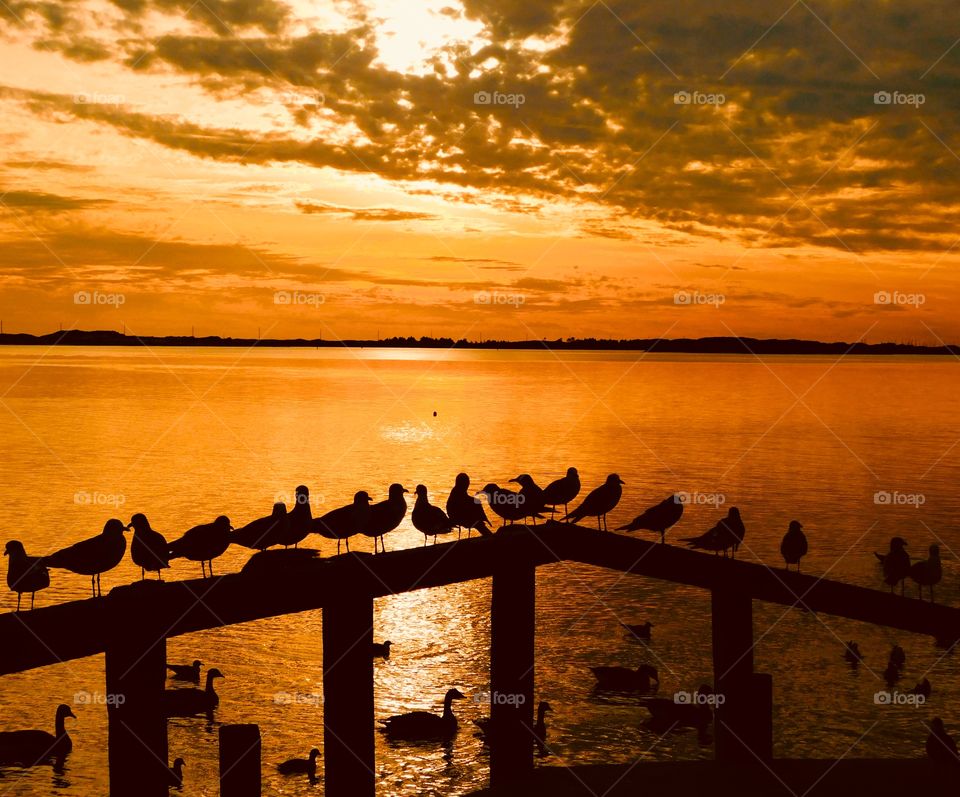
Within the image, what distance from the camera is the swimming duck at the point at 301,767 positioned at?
55.1 ft

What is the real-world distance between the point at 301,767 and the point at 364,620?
36.1 feet

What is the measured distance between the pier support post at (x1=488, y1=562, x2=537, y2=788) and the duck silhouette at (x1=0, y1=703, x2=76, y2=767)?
12603 mm

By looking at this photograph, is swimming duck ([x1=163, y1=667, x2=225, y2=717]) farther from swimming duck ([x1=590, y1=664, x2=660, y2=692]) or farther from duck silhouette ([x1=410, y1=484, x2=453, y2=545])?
duck silhouette ([x1=410, y1=484, x2=453, y2=545])

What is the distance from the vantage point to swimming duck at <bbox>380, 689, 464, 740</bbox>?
1808cm

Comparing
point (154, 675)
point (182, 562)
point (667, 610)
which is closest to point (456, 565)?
point (154, 675)

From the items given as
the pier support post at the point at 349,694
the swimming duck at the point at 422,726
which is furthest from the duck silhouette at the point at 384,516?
the swimming duck at the point at 422,726

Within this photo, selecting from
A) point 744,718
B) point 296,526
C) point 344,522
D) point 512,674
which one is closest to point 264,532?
point 296,526

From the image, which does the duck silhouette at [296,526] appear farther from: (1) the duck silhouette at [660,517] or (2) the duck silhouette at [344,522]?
(1) the duck silhouette at [660,517]

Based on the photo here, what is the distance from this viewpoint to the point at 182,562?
30766mm

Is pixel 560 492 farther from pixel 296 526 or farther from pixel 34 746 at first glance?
pixel 34 746

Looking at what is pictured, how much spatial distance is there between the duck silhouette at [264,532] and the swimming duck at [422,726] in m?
6.66

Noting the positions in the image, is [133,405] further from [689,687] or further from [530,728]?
[530,728]

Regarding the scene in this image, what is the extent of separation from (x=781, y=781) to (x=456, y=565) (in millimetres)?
3060

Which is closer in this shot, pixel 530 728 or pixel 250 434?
pixel 530 728
